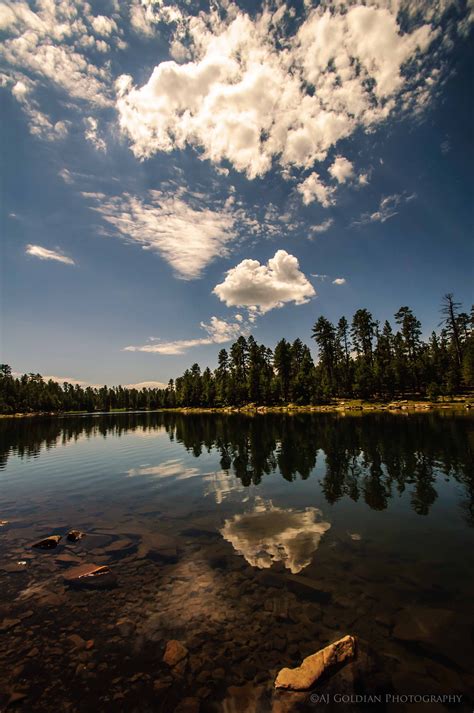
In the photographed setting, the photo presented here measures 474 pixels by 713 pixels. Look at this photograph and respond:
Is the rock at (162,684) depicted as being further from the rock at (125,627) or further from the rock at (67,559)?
the rock at (67,559)

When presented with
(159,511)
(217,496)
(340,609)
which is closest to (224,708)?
(340,609)

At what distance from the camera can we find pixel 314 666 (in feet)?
21.9

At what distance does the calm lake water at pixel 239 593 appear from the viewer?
6.56m

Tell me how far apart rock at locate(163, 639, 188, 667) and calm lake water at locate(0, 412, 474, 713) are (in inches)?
5.1

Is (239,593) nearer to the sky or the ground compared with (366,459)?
nearer to the ground

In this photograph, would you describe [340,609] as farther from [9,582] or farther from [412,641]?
[9,582]

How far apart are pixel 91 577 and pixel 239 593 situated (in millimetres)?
5249

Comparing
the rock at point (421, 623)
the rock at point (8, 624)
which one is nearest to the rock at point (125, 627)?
the rock at point (8, 624)

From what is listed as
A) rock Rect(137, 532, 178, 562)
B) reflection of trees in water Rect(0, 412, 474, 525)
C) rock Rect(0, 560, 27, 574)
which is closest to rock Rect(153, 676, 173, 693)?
rock Rect(137, 532, 178, 562)

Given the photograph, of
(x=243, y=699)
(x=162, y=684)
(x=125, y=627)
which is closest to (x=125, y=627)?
(x=125, y=627)

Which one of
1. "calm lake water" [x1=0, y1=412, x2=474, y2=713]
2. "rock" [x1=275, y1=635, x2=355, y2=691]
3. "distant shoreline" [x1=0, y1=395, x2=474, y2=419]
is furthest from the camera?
"distant shoreline" [x1=0, y1=395, x2=474, y2=419]

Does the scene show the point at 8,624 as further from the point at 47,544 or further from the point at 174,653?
the point at 47,544

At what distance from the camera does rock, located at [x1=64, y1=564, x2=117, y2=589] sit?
10562 mm

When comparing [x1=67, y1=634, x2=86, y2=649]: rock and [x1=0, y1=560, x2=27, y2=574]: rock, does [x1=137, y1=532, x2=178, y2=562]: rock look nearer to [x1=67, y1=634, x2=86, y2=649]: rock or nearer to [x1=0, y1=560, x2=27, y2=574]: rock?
[x1=0, y1=560, x2=27, y2=574]: rock
